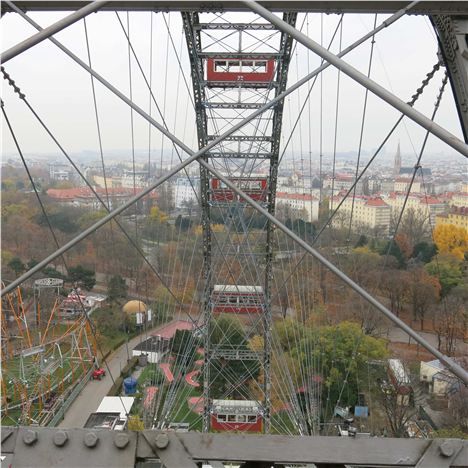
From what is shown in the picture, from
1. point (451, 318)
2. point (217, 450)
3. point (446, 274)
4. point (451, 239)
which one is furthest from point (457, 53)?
point (451, 239)

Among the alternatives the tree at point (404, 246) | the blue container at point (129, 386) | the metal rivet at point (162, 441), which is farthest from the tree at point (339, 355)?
the metal rivet at point (162, 441)

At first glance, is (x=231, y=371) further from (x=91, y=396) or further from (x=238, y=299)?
(x=91, y=396)

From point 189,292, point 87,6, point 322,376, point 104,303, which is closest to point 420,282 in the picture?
point 322,376

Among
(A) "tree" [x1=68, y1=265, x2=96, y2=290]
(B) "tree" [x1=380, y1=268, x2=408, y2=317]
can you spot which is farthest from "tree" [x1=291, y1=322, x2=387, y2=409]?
(A) "tree" [x1=68, y1=265, x2=96, y2=290]

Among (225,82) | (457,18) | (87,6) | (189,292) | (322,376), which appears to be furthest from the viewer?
(189,292)

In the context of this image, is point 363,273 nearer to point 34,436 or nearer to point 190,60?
point 190,60

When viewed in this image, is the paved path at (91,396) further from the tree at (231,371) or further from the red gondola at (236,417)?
the red gondola at (236,417)

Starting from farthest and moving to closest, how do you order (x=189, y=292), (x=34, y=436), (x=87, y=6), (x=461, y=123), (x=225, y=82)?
(x=189, y=292)
(x=225, y=82)
(x=461, y=123)
(x=87, y=6)
(x=34, y=436)

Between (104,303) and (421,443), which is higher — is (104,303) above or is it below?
below
